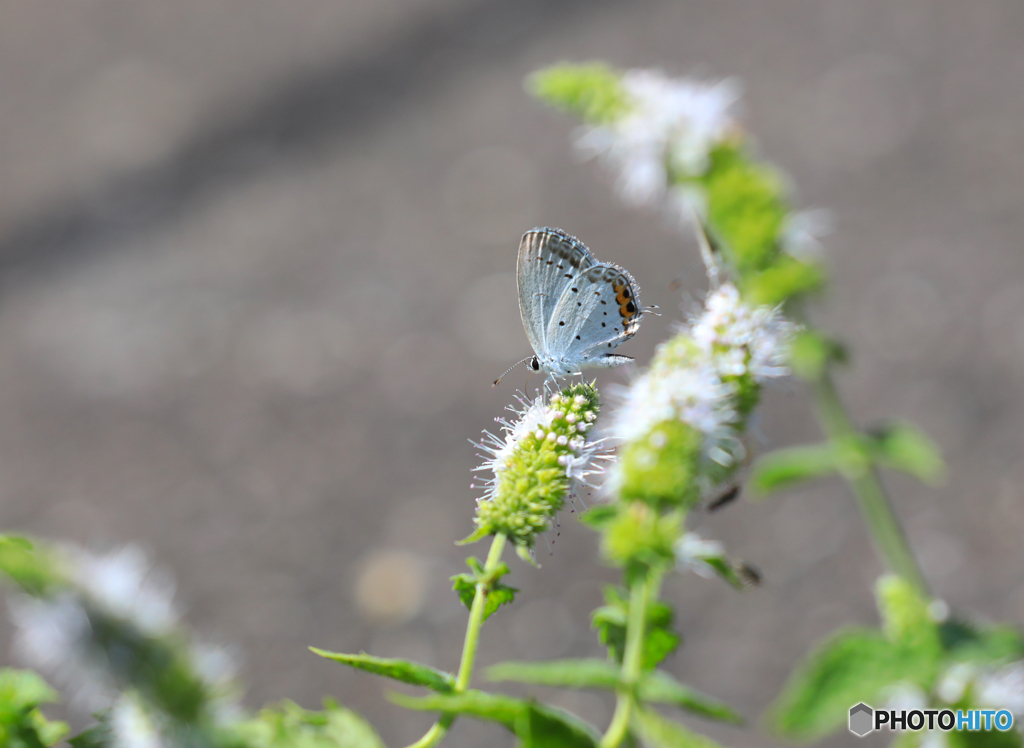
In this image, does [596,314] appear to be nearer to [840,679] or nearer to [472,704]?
[840,679]

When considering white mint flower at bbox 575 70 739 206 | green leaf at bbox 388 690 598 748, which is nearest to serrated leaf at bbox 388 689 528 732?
green leaf at bbox 388 690 598 748

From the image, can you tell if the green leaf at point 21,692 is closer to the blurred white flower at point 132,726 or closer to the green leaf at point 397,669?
the blurred white flower at point 132,726

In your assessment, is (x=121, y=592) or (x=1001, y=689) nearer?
(x=121, y=592)

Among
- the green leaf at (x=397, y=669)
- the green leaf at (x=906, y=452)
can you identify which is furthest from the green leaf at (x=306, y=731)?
the green leaf at (x=906, y=452)

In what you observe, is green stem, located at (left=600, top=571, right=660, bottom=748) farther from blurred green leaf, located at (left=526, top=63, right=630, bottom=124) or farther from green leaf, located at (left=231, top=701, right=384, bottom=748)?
blurred green leaf, located at (left=526, top=63, right=630, bottom=124)

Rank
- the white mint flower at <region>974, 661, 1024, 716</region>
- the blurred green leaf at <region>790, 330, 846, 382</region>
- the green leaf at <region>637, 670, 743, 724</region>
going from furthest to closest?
the blurred green leaf at <region>790, 330, 846, 382</region>, the white mint flower at <region>974, 661, 1024, 716</region>, the green leaf at <region>637, 670, 743, 724</region>

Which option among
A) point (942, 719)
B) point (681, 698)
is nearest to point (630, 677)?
point (681, 698)
